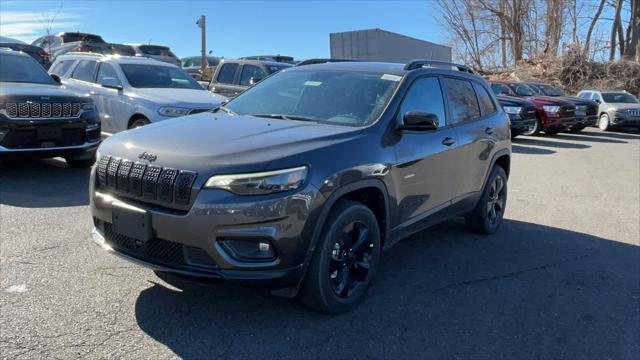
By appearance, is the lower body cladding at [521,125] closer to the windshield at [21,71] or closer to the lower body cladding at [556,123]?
the lower body cladding at [556,123]

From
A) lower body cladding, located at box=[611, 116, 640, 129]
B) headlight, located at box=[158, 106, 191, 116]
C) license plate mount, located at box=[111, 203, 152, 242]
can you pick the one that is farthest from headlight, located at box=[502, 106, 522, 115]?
license plate mount, located at box=[111, 203, 152, 242]

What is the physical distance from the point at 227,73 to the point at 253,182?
10296 millimetres

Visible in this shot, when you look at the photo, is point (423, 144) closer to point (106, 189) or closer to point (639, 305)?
point (639, 305)

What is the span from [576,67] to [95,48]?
24277 mm

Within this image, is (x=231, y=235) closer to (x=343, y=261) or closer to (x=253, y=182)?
(x=253, y=182)

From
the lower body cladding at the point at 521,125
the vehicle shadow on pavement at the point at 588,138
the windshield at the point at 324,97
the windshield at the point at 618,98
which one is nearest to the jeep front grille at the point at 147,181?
the windshield at the point at 324,97

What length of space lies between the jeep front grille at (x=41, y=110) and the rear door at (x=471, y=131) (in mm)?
5203

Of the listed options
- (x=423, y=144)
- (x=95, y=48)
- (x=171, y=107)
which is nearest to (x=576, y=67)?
(x=95, y=48)

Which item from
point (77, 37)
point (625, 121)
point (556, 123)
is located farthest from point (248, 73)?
point (625, 121)

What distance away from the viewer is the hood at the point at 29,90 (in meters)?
7.28

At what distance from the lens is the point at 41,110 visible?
24.3ft

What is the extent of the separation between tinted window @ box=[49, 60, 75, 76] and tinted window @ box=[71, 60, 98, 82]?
0.36 metres

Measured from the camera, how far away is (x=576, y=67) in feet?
100

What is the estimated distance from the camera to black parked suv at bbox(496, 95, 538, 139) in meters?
15.9
